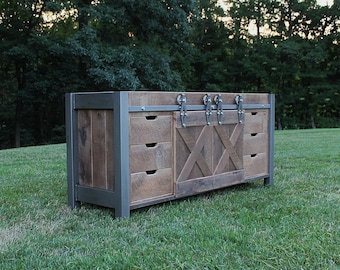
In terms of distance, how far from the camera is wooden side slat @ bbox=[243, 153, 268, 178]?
379 cm

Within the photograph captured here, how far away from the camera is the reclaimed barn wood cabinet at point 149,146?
2803 mm

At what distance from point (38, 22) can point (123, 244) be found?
15514 millimetres

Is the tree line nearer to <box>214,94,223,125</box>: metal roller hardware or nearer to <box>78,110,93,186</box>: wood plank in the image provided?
<box>214,94,223,125</box>: metal roller hardware

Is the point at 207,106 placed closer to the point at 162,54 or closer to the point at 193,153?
the point at 193,153

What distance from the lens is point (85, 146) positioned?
10.0 feet

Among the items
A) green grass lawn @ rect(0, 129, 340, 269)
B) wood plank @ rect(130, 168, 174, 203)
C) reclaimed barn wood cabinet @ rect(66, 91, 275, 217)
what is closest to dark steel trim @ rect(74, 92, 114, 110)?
reclaimed barn wood cabinet @ rect(66, 91, 275, 217)

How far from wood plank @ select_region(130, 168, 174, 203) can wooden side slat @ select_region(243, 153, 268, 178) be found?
973 millimetres

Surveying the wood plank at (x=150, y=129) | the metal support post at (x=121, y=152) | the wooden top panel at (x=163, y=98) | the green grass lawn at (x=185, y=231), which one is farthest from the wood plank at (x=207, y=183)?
the wooden top panel at (x=163, y=98)

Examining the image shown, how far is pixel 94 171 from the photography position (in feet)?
9.87

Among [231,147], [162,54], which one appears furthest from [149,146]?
[162,54]

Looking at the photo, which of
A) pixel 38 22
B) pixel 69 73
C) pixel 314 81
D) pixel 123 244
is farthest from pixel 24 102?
pixel 123 244

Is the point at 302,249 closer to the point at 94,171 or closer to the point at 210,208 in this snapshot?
the point at 210,208

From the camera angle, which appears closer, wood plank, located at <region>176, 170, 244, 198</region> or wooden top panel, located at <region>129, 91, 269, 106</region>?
wooden top panel, located at <region>129, 91, 269, 106</region>

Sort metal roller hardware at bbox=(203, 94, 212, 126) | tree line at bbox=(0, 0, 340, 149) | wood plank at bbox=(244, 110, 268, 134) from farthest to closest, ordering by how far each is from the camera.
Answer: tree line at bbox=(0, 0, 340, 149) < wood plank at bbox=(244, 110, 268, 134) < metal roller hardware at bbox=(203, 94, 212, 126)
